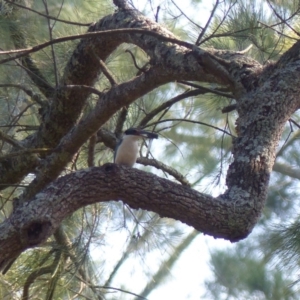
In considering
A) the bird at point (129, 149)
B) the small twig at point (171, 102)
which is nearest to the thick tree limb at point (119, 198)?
the bird at point (129, 149)

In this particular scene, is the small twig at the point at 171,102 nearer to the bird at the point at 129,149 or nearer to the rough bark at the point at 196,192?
the bird at the point at 129,149

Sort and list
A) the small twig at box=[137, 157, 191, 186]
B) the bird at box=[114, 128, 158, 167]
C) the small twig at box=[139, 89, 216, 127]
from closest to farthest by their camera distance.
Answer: the bird at box=[114, 128, 158, 167] → the small twig at box=[139, 89, 216, 127] → the small twig at box=[137, 157, 191, 186]

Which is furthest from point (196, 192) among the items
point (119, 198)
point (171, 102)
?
point (171, 102)

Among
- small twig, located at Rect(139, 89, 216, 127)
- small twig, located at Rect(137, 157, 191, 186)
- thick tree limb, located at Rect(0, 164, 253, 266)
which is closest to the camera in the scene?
thick tree limb, located at Rect(0, 164, 253, 266)

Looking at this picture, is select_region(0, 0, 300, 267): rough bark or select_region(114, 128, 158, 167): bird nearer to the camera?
select_region(0, 0, 300, 267): rough bark

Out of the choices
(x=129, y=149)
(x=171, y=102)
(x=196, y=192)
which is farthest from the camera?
(x=171, y=102)

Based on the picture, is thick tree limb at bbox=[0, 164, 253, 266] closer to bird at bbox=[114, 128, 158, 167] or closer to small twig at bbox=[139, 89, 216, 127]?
bird at bbox=[114, 128, 158, 167]

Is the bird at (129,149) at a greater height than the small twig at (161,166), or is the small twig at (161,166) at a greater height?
the small twig at (161,166)

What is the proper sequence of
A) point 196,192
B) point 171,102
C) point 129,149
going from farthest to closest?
1. point 171,102
2. point 129,149
3. point 196,192

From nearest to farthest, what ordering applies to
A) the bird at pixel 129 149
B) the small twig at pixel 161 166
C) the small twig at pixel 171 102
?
the bird at pixel 129 149
the small twig at pixel 171 102
the small twig at pixel 161 166

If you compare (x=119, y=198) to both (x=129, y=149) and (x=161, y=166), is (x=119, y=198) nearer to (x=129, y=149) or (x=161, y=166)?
(x=129, y=149)

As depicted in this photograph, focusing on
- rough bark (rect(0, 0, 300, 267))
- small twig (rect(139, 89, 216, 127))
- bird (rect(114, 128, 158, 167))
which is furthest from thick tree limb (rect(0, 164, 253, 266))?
small twig (rect(139, 89, 216, 127))

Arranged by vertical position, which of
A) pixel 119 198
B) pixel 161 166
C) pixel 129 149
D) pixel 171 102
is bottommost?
pixel 119 198

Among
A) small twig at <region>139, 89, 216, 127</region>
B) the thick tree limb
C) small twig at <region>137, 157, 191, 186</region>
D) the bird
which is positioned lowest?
the thick tree limb
